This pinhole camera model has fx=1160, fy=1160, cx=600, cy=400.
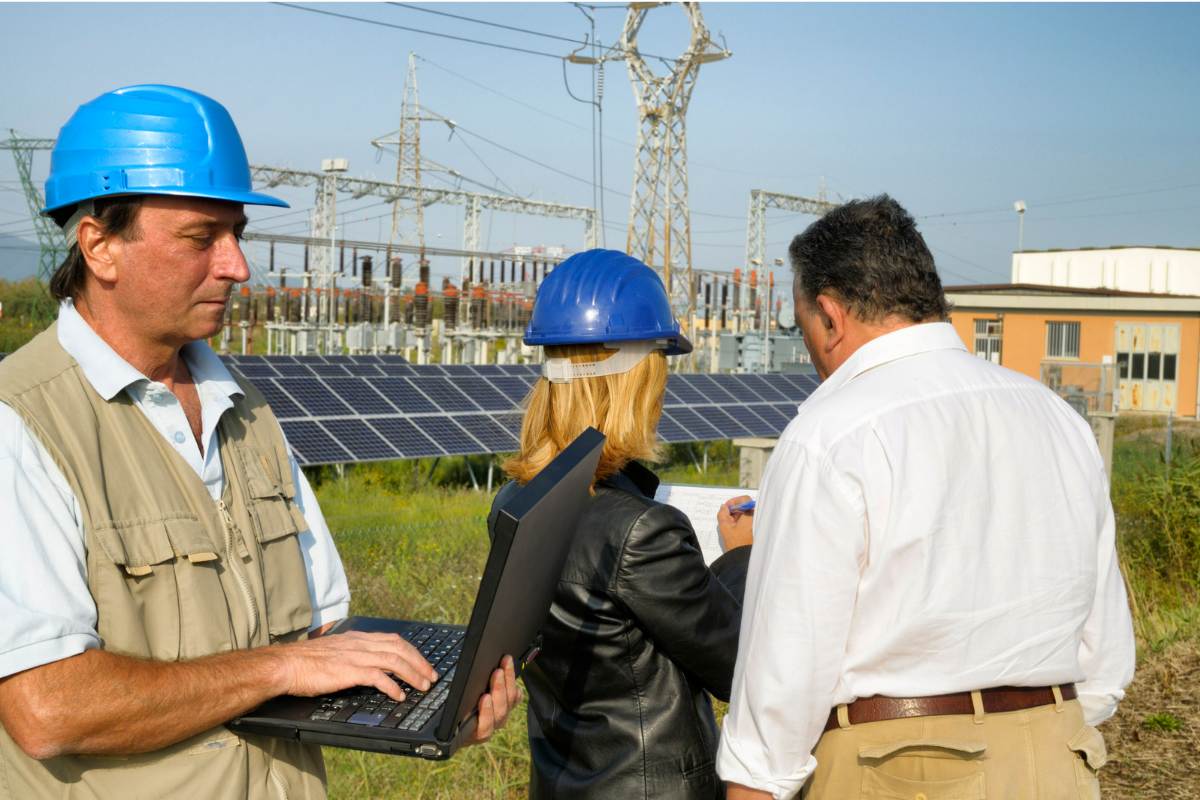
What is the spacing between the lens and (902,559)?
6.31 ft

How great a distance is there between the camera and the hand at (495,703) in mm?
1677

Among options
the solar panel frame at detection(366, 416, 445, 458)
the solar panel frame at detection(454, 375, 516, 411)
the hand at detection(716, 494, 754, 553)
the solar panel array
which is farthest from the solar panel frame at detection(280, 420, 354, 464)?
the hand at detection(716, 494, 754, 553)

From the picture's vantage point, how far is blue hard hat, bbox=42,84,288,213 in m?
1.67

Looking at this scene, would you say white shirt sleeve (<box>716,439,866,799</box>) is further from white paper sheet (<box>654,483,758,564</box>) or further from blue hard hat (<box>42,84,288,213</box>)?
white paper sheet (<box>654,483,758,564</box>)

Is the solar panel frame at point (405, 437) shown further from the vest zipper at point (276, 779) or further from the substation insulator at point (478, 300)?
the substation insulator at point (478, 300)

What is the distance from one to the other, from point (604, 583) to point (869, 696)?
19.3 inches

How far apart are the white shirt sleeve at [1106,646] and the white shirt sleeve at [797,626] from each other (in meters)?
0.58

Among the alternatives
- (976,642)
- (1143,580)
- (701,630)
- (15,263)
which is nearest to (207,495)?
(701,630)

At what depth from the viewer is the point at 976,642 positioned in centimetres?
195

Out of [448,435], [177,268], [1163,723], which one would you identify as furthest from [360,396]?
[177,268]

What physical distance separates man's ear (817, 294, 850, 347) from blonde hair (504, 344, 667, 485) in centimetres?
35

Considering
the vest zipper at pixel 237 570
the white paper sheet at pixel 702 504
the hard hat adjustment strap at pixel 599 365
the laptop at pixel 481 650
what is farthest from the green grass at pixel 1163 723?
the vest zipper at pixel 237 570

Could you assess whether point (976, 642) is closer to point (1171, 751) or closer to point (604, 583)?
point (604, 583)

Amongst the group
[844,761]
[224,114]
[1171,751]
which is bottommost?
[1171,751]
